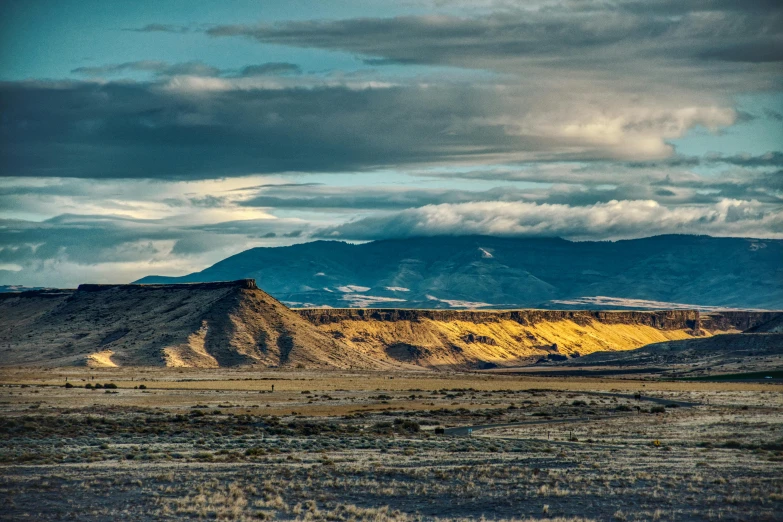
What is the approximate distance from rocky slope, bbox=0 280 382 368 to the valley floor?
56.3 m

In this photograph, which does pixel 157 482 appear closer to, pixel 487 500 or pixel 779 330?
pixel 487 500

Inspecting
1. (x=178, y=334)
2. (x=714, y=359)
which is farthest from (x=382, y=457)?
(x=714, y=359)

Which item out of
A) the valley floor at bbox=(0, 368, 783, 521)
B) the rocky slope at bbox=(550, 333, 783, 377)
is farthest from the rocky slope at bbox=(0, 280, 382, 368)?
the valley floor at bbox=(0, 368, 783, 521)

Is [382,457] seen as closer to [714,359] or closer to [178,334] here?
[178,334]

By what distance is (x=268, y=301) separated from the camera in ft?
586

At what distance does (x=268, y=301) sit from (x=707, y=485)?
14350cm

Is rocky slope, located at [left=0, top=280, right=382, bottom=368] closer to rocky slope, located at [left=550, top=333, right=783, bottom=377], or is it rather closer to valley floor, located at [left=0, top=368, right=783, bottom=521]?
rocky slope, located at [left=550, top=333, right=783, bottom=377]

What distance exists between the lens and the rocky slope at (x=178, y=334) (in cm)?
15438

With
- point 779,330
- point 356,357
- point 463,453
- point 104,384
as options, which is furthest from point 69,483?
point 779,330

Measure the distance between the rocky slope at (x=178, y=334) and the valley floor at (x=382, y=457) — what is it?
185 ft

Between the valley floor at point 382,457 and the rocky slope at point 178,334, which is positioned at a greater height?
the rocky slope at point 178,334

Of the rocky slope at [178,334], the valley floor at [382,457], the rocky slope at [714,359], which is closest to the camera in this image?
the valley floor at [382,457]

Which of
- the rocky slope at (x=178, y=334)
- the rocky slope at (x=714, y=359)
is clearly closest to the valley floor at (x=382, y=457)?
the rocky slope at (x=178, y=334)

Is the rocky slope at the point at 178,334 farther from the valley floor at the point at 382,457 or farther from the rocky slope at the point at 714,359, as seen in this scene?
the valley floor at the point at 382,457
